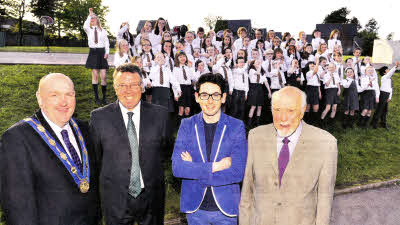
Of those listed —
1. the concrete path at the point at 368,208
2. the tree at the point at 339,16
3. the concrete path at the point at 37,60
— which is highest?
the tree at the point at 339,16

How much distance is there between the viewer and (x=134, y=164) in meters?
3.05

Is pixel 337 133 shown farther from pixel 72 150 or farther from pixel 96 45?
pixel 72 150

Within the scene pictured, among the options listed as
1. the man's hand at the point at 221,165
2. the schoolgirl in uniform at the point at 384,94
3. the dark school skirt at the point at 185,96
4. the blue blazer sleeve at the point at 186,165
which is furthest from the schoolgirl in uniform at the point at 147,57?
the schoolgirl in uniform at the point at 384,94

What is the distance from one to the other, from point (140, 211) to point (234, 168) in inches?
43.5

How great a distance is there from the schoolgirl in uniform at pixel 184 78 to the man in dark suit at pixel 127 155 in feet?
17.4

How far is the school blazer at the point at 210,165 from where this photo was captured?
2.63m

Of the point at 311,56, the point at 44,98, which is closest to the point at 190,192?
the point at 44,98

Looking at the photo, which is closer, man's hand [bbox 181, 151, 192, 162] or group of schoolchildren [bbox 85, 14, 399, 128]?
man's hand [bbox 181, 151, 192, 162]

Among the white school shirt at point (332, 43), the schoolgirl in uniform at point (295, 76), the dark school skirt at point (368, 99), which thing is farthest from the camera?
the white school shirt at point (332, 43)

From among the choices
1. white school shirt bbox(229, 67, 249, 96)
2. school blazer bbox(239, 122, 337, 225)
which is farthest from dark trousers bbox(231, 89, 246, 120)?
school blazer bbox(239, 122, 337, 225)

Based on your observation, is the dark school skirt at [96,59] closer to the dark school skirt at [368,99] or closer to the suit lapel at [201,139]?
the suit lapel at [201,139]

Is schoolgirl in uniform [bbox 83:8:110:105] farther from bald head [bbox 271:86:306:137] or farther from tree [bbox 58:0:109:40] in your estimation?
tree [bbox 58:0:109:40]

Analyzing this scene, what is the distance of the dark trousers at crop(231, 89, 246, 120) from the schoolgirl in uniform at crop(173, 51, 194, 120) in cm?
134

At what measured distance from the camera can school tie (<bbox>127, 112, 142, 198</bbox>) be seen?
119 inches
